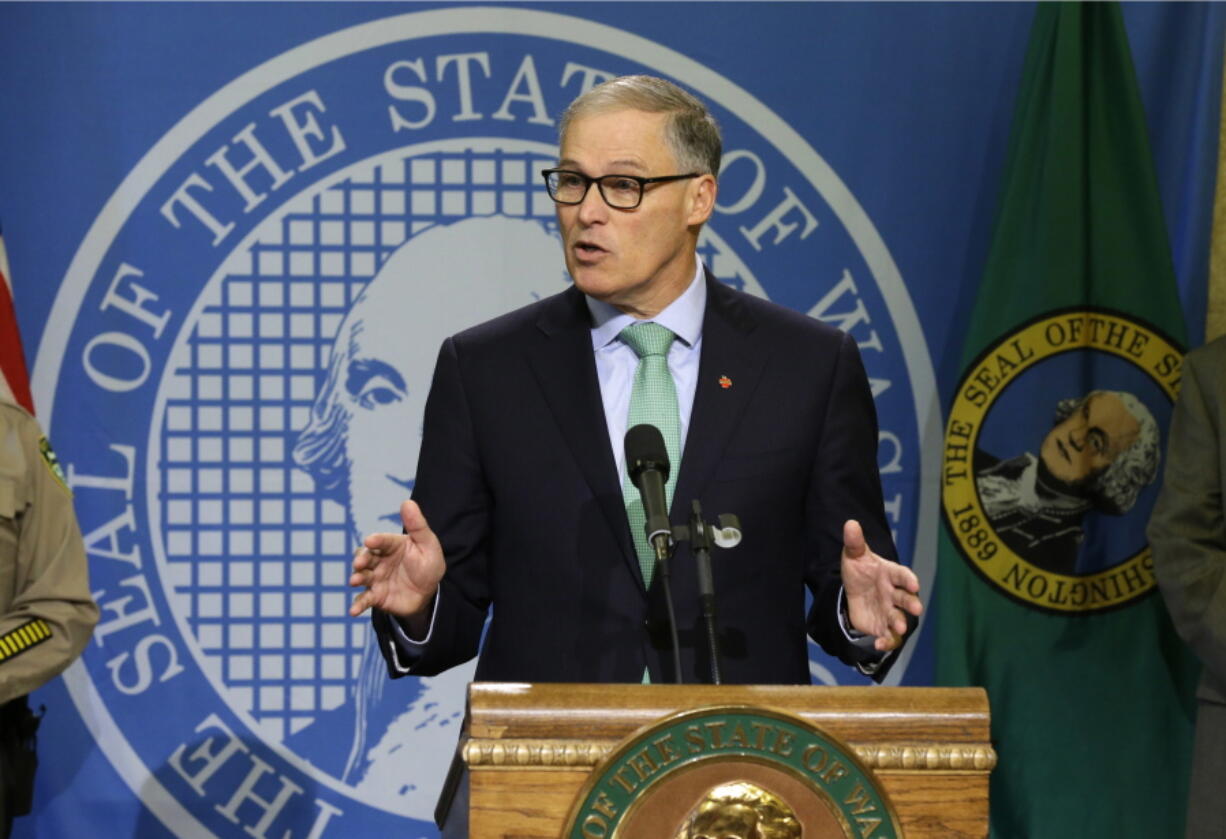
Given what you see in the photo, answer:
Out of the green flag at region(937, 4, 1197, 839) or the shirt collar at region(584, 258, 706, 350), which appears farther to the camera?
the green flag at region(937, 4, 1197, 839)

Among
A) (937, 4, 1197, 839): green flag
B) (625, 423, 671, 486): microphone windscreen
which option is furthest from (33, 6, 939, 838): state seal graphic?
(625, 423, 671, 486): microphone windscreen

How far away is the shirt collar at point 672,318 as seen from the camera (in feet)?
7.82

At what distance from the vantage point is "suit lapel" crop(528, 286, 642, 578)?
2.25m

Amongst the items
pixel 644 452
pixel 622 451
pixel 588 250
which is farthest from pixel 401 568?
pixel 588 250

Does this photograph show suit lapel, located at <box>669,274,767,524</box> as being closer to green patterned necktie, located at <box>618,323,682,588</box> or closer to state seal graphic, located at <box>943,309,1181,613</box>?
green patterned necktie, located at <box>618,323,682,588</box>

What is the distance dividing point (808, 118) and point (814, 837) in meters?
2.72

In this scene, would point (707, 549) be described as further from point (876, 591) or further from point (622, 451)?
point (622, 451)

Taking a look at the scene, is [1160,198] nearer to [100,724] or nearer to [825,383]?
[825,383]

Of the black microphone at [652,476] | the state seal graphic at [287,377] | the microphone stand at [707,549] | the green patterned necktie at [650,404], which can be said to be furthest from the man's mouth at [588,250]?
the state seal graphic at [287,377]

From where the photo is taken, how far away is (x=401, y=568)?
1.93 meters

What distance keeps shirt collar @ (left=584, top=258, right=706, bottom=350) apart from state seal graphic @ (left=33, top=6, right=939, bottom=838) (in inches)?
58.7

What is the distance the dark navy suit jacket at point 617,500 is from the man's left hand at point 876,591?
250mm

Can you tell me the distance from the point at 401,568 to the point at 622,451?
0.49 m

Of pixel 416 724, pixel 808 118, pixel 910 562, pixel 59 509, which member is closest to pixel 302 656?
pixel 416 724
